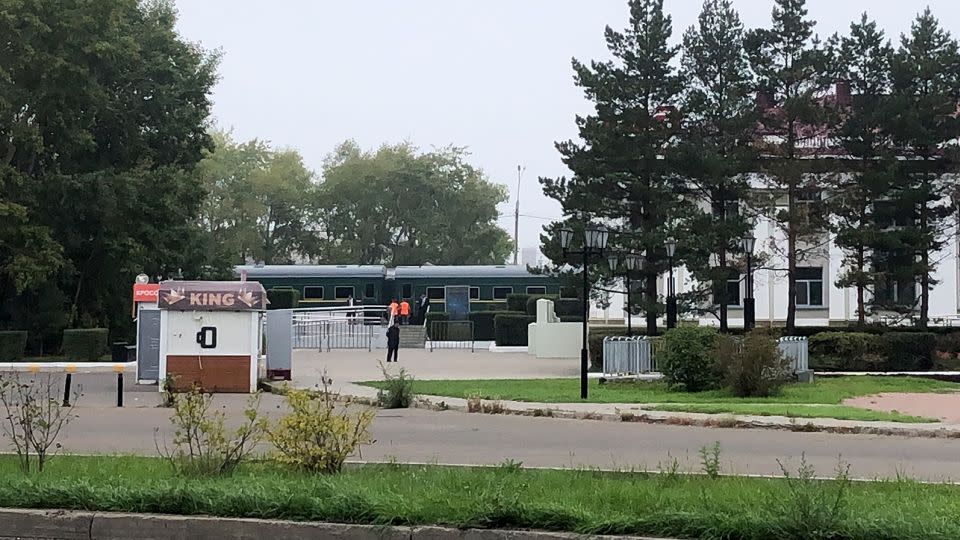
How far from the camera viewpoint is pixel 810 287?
5338 cm

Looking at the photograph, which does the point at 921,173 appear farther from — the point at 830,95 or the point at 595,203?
the point at 595,203

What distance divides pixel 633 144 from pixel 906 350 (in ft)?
34.2

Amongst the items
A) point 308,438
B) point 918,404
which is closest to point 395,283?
point 918,404

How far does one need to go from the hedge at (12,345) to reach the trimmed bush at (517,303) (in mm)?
21650

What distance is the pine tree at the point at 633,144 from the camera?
107 ft

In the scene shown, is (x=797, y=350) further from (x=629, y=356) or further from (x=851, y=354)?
(x=851, y=354)

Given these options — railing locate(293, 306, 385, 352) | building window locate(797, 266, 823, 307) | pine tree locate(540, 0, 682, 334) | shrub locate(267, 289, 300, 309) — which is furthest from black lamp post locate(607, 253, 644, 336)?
building window locate(797, 266, 823, 307)

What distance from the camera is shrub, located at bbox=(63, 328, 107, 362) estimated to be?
111 feet

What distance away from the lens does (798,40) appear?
3453 cm

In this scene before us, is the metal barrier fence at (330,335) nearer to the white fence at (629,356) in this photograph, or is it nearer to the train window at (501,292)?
the train window at (501,292)

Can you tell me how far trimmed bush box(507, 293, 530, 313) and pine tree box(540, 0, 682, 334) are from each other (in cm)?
1431

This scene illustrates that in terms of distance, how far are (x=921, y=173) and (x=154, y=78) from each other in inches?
1152

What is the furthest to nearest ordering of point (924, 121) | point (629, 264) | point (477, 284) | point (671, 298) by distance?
point (477, 284), point (924, 121), point (671, 298), point (629, 264)

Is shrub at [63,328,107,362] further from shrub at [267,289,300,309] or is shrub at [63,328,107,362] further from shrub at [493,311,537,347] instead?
shrub at [267,289,300,309]
